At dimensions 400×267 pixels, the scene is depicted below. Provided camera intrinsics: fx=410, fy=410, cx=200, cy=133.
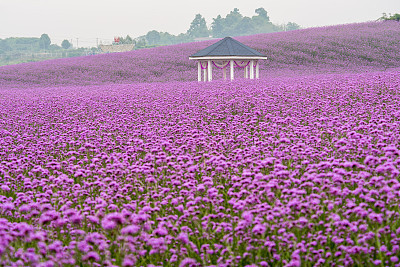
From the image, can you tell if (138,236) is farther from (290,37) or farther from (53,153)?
(290,37)

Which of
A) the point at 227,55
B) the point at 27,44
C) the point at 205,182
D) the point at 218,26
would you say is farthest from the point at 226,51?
the point at 27,44

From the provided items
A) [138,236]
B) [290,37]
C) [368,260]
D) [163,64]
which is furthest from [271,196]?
[290,37]

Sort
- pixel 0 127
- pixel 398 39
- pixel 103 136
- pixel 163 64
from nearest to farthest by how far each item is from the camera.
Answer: pixel 103 136
pixel 0 127
pixel 163 64
pixel 398 39

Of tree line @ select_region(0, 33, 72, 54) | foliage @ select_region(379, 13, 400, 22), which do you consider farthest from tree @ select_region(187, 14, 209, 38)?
foliage @ select_region(379, 13, 400, 22)

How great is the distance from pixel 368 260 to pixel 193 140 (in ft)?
11.5

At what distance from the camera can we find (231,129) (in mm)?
7617

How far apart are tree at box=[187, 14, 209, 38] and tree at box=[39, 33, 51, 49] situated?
172ft

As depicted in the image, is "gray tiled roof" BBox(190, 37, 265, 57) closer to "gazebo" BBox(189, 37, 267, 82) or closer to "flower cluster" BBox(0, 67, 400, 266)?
"gazebo" BBox(189, 37, 267, 82)

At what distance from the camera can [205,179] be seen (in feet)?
13.7

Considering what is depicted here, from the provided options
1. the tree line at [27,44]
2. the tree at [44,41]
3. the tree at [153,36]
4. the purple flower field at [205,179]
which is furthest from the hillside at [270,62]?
the tree at [153,36]

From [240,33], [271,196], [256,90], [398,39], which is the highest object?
[240,33]

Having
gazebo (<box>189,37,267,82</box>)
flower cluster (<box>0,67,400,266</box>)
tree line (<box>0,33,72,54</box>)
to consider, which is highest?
tree line (<box>0,33,72,54</box>)

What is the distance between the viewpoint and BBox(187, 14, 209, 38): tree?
6216 inches

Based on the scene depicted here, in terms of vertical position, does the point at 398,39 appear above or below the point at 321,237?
above
